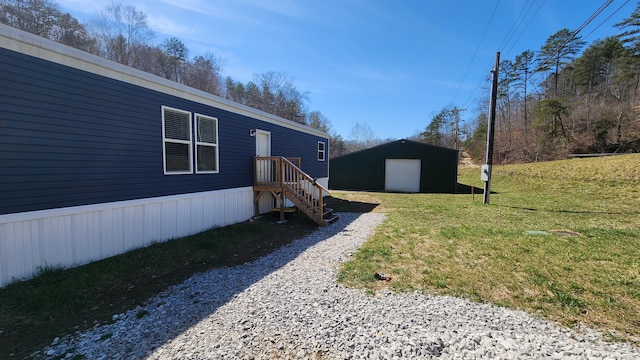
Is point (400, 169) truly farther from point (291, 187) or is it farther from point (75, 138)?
point (75, 138)

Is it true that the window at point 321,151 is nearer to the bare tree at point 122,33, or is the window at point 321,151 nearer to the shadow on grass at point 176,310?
the shadow on grass at point 176,310

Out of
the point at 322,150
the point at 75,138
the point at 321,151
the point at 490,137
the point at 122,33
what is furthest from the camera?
the point at 122,33

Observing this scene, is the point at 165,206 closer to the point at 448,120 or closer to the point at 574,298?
the point at 574,298

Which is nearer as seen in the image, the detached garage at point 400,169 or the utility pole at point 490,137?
the utility pole at point 490,137

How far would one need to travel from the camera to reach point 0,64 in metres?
3.36

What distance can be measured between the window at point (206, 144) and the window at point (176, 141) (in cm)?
25

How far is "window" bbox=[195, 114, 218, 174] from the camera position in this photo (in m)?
6.44

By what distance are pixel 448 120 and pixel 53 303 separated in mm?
48267

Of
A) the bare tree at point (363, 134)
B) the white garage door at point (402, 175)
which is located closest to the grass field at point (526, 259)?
the white garage door at point (402, 175)

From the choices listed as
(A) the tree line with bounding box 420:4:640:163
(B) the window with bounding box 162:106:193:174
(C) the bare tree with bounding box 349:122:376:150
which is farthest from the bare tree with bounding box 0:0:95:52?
(C) the bare tree with bounding box 349:122:376:150

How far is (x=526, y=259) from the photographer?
14.8ft

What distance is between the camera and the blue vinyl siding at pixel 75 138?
Answer: 3.51 meters

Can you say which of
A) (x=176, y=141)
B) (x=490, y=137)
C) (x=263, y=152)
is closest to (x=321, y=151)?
(x=263, y=152)

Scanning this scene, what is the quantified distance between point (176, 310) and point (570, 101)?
37.9 m
